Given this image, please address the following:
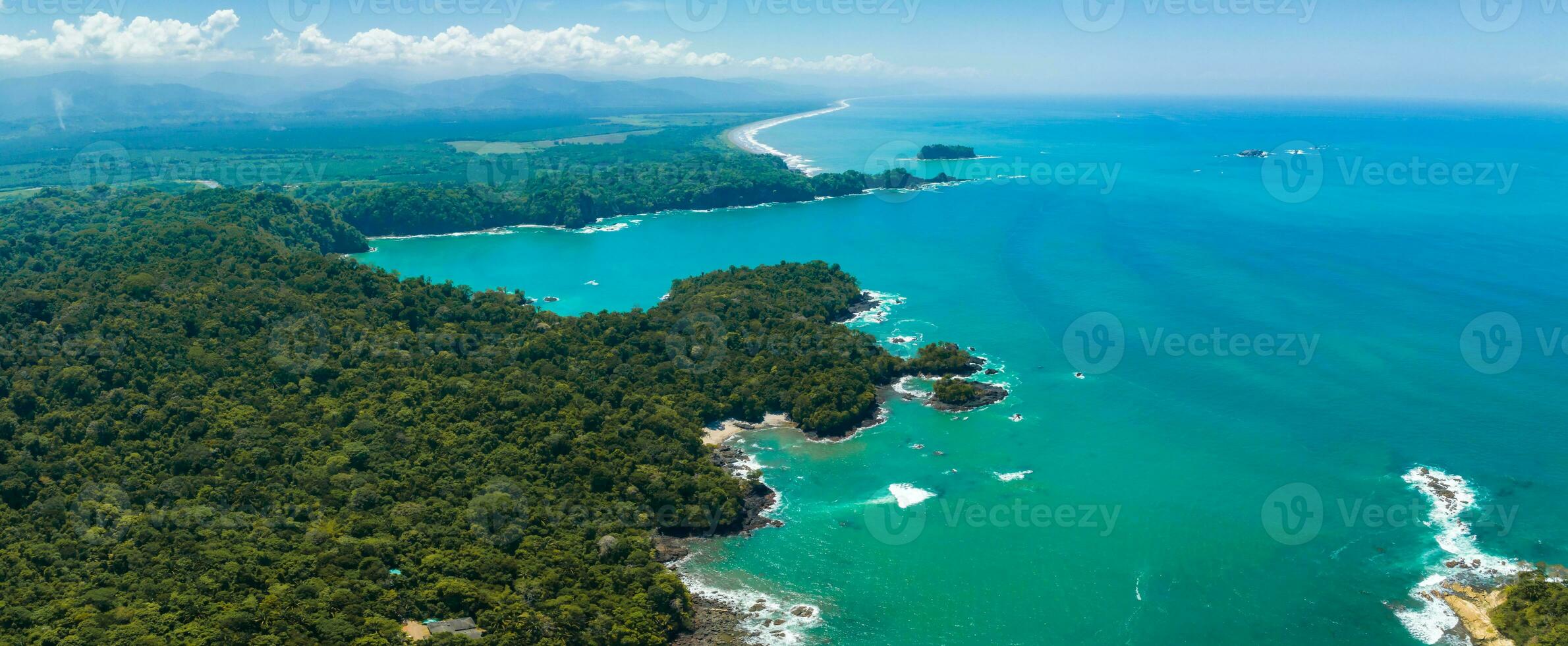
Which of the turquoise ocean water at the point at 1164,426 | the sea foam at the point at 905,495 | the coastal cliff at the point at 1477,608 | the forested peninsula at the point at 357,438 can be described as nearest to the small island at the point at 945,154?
the turquoise ocean water at the point at 1164,426

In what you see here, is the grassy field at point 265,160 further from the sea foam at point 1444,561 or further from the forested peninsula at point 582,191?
the sea foam at point 1444,561

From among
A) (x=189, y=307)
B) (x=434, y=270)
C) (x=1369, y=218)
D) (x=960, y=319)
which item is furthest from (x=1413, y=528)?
(x=434, y=270)

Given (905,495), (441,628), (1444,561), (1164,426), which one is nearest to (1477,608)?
(1444,561)

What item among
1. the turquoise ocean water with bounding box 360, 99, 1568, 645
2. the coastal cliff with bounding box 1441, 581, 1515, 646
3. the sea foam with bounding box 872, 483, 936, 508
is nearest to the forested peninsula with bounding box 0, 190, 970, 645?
the turquoise ocean water with bounding box 360, 99, 1568, 645

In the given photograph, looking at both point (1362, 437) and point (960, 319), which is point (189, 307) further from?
point (1362, 437)

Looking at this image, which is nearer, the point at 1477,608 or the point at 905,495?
the point at 1477,608

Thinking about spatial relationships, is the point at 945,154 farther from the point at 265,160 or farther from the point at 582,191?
the point at 265,160
